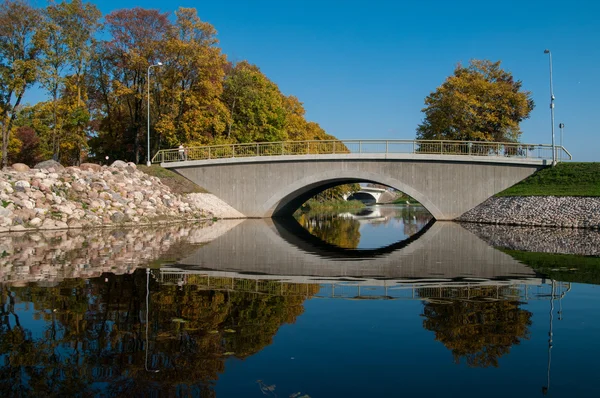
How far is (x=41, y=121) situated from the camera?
42.0 m

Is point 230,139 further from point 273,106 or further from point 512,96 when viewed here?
point 512,96

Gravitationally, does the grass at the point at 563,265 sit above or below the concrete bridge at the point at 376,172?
below

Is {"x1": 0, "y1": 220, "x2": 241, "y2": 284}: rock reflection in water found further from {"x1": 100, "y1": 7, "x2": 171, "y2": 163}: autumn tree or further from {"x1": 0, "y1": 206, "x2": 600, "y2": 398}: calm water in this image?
{"x1": 100, "y1": 7, "x2": 171, "y2": 163}: autumn tree

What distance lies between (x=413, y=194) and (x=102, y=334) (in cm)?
2749

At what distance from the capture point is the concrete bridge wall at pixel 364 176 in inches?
1244

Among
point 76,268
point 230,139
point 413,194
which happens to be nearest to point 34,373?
point 76,268

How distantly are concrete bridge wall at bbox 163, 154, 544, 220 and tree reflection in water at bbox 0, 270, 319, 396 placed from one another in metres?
23.3

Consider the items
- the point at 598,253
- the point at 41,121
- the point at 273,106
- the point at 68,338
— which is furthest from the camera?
the point at 273,106

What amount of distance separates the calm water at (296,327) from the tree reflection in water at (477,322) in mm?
29

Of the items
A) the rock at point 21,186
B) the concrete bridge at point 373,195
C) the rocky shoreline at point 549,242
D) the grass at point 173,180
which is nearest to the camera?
the rocky shoreline at point 549,242

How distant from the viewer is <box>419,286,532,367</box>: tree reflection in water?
6217 millimetres

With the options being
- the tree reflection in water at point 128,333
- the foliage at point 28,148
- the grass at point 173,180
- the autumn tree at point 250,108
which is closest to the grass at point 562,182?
the grass at point 173,180

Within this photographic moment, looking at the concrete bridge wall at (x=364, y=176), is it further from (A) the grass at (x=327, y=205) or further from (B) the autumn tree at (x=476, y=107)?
(A) the grass at (x=327, y=205)

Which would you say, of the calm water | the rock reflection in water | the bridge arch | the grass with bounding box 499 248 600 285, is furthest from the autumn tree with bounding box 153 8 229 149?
the grass with bounding box 499 248 600 285
